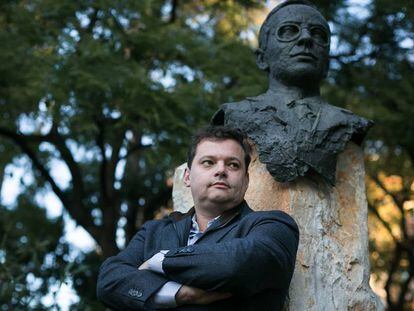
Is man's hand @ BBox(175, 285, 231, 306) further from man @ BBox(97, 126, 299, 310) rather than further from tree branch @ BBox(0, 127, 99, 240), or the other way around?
tree branch @ BBox(0, 127, 99, 240)

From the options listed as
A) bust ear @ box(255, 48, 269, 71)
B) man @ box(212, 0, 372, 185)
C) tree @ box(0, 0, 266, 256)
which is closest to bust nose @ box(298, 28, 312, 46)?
man @ box(212, 0, 372, 185)

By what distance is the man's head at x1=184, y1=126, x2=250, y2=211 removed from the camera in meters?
3.43

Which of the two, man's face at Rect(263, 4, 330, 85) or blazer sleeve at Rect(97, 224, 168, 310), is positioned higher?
man's face at Rect(263, 4, 330, 85)

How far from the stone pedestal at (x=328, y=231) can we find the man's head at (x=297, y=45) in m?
0.55

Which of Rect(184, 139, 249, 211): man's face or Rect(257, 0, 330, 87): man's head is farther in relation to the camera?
Rect(257, 0, 330, 87): man's head

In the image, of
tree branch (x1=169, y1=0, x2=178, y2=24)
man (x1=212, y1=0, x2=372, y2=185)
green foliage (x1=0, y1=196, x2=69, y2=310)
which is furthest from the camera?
tree branch (x1=169, y1=0, x2=178, y2=24)

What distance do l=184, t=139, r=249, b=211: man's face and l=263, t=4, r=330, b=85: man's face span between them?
3.54 feet

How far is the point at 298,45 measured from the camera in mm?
4422

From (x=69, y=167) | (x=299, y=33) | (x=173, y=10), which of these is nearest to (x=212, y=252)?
(x=299, y=33)

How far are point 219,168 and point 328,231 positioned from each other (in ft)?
3.37

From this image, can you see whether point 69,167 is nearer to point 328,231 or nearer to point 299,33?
point 299,33

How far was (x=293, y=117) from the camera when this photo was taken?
4238 millimetres

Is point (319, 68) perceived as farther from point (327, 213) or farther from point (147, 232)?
point (147, 232)

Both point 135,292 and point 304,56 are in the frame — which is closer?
point 135,292
